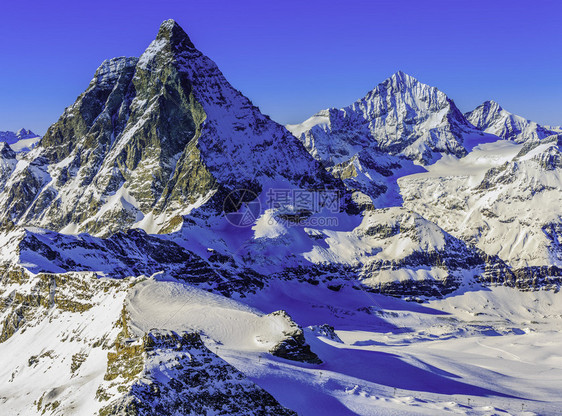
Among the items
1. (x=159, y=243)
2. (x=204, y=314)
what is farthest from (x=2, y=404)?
(x=159, y=243)

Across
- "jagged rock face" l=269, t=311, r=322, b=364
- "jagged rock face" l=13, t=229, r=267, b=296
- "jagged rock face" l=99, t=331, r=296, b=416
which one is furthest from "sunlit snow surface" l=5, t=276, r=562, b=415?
"jagged rock face" l=13, t=229, r=267, b=296

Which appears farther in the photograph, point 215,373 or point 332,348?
point 332,348

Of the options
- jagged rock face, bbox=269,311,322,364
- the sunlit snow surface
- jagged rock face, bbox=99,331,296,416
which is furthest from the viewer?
jagged rock face, bbox=269,311,322,364

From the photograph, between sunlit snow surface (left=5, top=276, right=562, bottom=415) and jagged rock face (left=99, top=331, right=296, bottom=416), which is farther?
sunlit snow surface (left=5, top=276, right=562, bottom=415)

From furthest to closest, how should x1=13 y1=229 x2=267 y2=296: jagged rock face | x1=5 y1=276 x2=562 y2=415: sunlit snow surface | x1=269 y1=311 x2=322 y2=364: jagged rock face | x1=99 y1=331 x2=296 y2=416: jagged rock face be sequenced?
x1=13 y1=229 x2=267 y2=296: jagged rock face → x1=269 y1=311 x2=322 y2=364: jagged rock face → x1=5 y1=276 x2=562 y2=415: sunlit snow surface → x1=99 y1=331 x2=296 y2=416: jagged rock face

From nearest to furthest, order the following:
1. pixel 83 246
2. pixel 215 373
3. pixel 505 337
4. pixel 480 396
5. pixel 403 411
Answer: pixel 215 373
pixel 403 411
pixel 480 396
pixel 83 246
pixel 505 337

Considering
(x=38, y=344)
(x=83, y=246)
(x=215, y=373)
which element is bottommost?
(x=38, y=344)

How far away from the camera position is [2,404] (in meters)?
87.7

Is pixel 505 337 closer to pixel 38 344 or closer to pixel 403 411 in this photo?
pixel 403 411

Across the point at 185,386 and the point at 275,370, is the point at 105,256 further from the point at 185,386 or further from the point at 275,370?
the point at 185,386

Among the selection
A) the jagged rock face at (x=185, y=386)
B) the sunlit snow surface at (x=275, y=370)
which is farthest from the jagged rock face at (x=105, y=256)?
the jagged rock face at (x=185, y=386)

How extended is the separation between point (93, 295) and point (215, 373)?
65303mm

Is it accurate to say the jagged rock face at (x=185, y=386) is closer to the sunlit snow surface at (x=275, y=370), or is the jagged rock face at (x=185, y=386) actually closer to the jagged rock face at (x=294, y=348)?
the sunlit snow surface at (x=275, y=370)

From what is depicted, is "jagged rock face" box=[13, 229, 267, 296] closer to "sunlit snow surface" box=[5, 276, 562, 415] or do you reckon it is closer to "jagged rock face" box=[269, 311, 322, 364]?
"sunlit snow surface" box=[5, 276, 562, 415]
